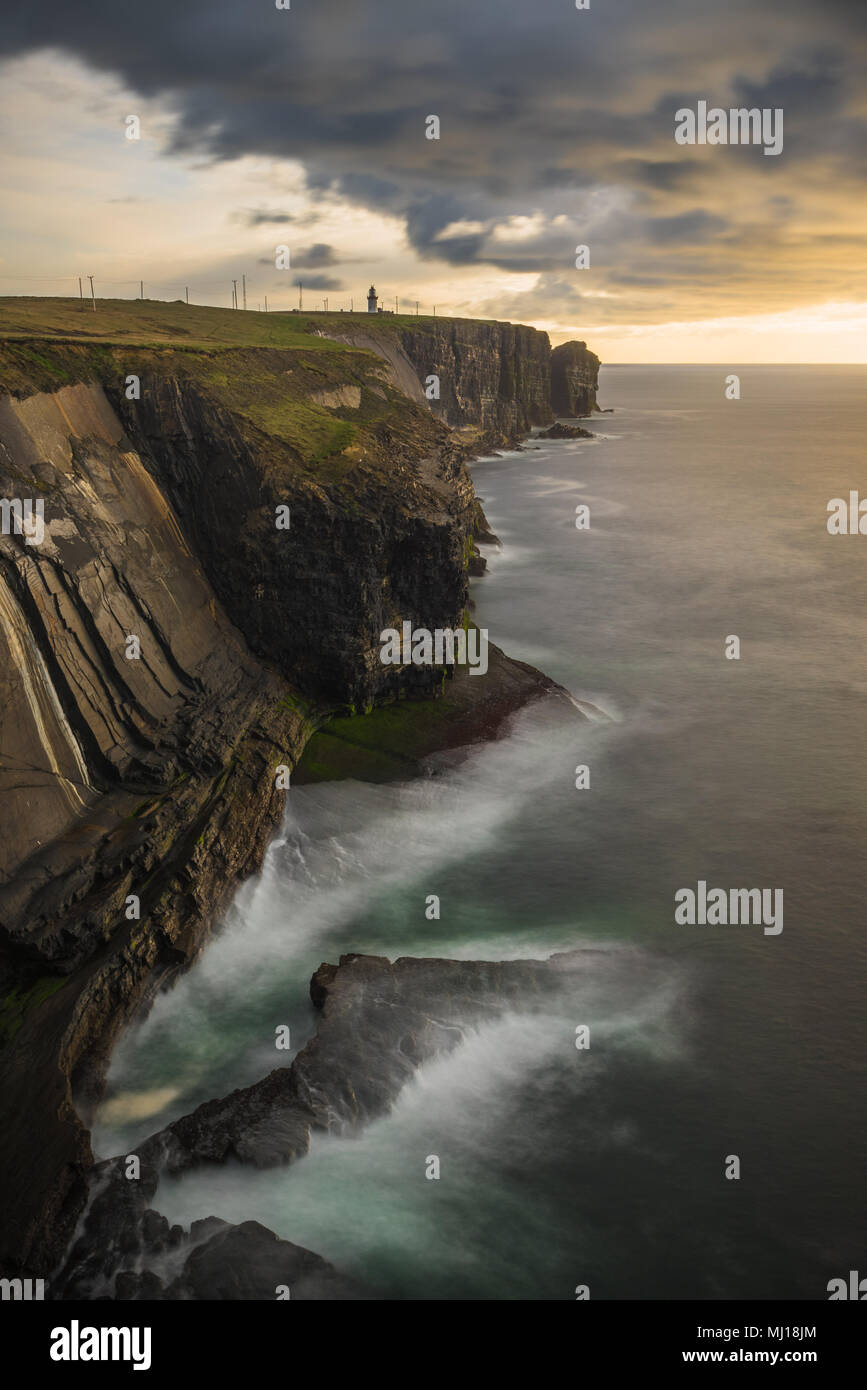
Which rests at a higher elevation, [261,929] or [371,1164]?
[261,929]

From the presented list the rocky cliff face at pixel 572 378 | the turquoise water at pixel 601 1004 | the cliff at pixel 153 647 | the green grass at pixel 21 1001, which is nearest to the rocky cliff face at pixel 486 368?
the rocky cliff face at pixel 572 378

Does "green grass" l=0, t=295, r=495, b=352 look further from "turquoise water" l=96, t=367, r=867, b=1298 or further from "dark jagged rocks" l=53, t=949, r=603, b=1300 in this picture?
"dark jagged rocks" l=53, t=949, r=603, b=1300

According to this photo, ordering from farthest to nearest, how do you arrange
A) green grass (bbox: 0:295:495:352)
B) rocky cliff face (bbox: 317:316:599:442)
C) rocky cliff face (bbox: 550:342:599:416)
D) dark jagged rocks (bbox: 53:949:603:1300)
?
rocky cliff face (bbox: 550:342:599:416) < rocky cliff face (bbox: 317:316:599:442) < green grass (bbox: 0:295:495:352) < dark jagged rocks (bbox: 53:949:603:1300)

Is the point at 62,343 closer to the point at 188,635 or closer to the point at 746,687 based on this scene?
the point at 188,635

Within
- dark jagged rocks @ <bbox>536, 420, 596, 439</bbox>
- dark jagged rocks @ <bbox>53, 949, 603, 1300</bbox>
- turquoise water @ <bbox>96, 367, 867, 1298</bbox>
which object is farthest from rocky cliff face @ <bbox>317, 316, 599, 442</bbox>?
dark jagged rocks @ <bbox>53, 949, 603, 1300</bbox>

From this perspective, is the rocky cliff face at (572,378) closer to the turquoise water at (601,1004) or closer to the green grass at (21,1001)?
the turquoise water at (601,1004)
